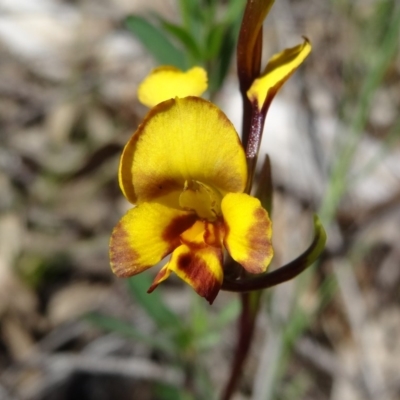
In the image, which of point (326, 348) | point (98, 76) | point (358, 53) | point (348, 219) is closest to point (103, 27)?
point (98, 76)

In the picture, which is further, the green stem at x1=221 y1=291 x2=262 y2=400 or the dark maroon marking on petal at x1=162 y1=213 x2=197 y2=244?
the green stem at x1=221 y1=291 x2=262 y2=400

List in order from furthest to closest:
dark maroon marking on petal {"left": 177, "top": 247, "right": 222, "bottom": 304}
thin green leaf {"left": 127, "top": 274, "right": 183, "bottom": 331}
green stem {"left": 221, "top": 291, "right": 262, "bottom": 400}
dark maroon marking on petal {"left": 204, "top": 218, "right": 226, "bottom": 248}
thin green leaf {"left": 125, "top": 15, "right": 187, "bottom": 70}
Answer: thin green leaf {"left": 127, "top": 274, "right": 183, "bottom": 331} → thin green leaf {"left": 125, "top": 15, "right": 187, "bottom": 70} → green stem {"left": 221, "top": 291, "right": 262, "bottom": 400} → dark maroon marking on petal {"left": 204, "top": 218, "right": 226, "bottom": 248} → dark maroon marking on petal {"left": 177, "top": 247, "right": 222, "bottom": 304}

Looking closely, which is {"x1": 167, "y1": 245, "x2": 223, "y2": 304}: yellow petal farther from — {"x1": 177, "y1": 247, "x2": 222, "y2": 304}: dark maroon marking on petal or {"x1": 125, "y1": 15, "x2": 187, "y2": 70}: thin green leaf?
{"x1": 125, "y1": 15, "x2": 187, "y2": 70}: thin green leaf

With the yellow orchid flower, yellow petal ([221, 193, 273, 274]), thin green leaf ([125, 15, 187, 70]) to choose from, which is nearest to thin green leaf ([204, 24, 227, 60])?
thin green leaf ([125, 15, 187, 70])

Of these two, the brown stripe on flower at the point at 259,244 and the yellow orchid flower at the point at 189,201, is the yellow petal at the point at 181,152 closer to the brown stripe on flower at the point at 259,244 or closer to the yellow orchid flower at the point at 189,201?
the yellow orchid flower at the point at 189,201

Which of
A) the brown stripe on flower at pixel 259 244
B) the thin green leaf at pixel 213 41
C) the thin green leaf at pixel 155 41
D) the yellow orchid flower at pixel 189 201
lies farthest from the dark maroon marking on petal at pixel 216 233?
the thin green leaf at pixel 155 41

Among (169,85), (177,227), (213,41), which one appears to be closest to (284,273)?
(177,227)
